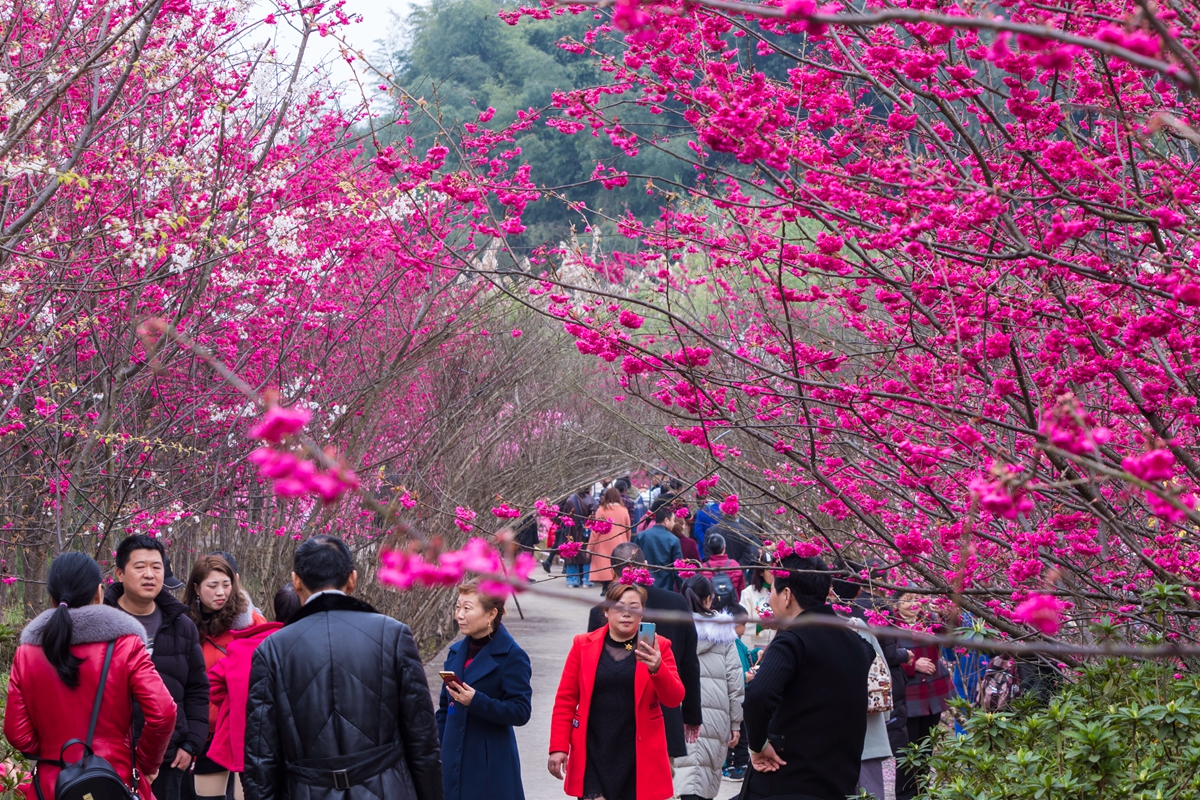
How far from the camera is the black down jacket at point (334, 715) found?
4043 millimetres

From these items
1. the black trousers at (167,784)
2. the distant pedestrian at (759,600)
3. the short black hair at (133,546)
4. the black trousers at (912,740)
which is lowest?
the black trousers at (912,740)

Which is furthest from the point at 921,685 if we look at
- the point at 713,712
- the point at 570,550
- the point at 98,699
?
the point at 98,699

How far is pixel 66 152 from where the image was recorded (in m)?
7.56

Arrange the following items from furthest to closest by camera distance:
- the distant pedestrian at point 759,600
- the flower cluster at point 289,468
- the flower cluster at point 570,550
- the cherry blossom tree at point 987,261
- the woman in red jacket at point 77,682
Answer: the distant pedestrian at point 759,600 → the flower cluster at point 570,550 → the woman in red jacket at point 77,682 → the cherry blossom tree at point 987,261 → the flower cluster at point 289,468

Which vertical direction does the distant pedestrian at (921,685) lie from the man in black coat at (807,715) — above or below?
below

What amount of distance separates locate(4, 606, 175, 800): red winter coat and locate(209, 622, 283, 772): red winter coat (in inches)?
32.4

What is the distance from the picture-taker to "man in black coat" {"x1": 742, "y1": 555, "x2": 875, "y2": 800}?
4684mm

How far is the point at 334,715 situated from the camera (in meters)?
4.07

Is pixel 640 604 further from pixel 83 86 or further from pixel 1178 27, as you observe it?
pixel 83 86

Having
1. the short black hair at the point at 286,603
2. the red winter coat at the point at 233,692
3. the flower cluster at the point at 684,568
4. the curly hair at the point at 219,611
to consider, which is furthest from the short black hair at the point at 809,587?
the curly hair at the point at 219,611

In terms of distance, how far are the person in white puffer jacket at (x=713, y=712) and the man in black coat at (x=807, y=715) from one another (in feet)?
6.44

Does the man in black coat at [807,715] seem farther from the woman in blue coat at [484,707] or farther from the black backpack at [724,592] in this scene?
→ the black backpack at [724,592]

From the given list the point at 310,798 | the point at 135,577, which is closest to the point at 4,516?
the point at 135,577

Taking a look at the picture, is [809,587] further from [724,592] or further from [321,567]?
[724,592]
